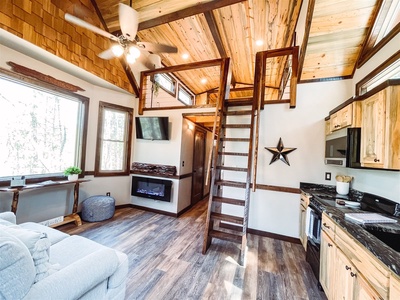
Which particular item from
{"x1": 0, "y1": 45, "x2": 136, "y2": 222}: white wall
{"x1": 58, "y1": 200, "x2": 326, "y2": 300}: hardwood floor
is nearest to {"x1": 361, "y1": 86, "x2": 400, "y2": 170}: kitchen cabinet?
{"x1": 58, "y1": 200, "x2": 326, "y2": 300}: hardwood floor

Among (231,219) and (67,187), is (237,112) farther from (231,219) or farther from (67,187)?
(67,187)

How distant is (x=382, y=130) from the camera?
1.71 m

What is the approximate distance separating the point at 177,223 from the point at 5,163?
3049 mm

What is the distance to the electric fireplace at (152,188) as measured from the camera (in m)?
4.06

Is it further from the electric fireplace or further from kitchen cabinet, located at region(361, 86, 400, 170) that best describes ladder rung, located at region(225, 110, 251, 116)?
the electric fireplace

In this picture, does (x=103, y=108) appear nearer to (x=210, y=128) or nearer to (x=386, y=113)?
(x=210, y=128)

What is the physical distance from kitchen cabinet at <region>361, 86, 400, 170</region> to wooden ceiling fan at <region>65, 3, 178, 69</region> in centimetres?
254

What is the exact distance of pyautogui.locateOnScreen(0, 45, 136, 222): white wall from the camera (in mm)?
2776

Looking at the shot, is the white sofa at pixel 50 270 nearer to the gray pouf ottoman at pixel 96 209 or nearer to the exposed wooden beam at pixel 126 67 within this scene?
the gray pouf ottoman at pixel 96 209

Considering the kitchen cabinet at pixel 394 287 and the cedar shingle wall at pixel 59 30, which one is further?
the cedar shingle wall at pixel 59 30

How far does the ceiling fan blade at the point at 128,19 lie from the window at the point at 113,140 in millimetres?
2220

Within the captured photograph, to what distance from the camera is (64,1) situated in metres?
2.95

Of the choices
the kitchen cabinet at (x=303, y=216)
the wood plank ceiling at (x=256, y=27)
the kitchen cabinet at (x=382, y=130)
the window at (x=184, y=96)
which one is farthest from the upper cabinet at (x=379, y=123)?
the window at (x=184, y=96)

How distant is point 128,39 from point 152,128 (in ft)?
7.00
